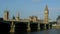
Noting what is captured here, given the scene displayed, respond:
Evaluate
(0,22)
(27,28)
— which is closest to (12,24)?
(0,22)

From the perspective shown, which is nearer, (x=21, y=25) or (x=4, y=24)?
(x=4, y=24)

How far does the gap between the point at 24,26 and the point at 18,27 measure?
8.37m

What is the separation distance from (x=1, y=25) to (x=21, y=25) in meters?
44.4

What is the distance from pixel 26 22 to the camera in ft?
626

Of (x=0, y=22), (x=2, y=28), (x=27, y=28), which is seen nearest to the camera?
(x=0, y=22)

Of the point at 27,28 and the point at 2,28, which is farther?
the point at 27,28

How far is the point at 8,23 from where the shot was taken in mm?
158250

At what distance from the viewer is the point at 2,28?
154m

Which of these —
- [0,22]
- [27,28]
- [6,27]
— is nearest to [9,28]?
[6,27]

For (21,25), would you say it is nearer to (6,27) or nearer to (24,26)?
(24,26)

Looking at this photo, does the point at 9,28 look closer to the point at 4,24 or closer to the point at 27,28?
the point at 4,24

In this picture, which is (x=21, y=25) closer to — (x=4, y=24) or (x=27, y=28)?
(x=27, y=28)

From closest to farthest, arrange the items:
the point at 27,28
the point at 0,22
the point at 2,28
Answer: the point at 0,22, the point at 2,28, the point at 27,28

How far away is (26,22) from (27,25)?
329cm
